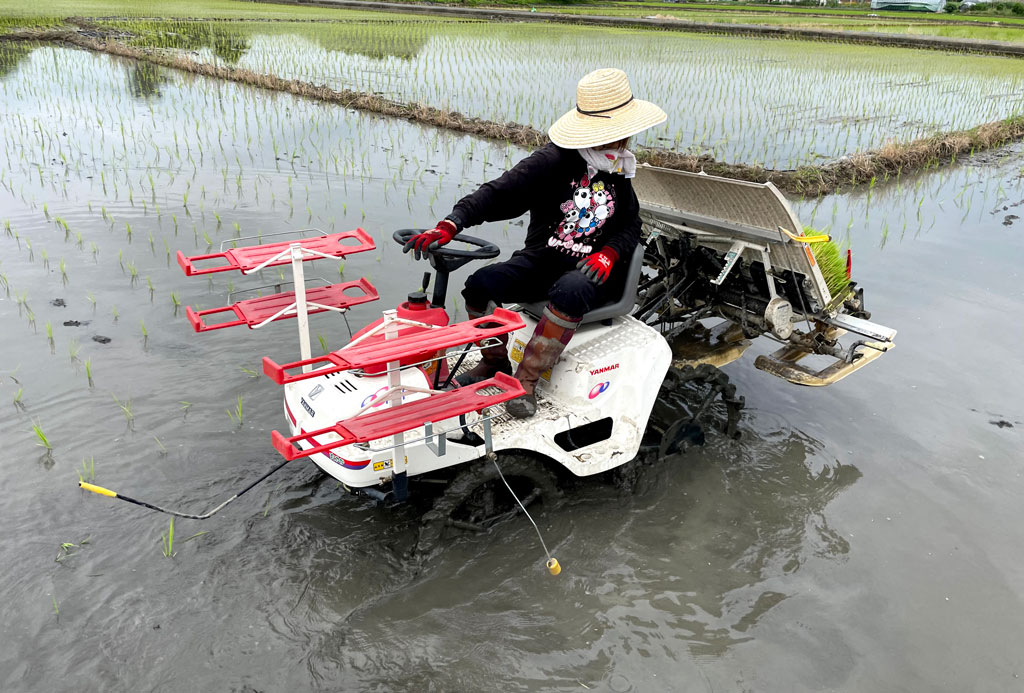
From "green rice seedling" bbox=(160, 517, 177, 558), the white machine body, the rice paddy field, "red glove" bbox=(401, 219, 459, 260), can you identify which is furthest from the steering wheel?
the rice paddy field

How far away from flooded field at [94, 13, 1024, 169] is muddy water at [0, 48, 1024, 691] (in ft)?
18.8

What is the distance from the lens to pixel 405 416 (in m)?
2.79

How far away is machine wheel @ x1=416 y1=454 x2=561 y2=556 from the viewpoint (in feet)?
10.9

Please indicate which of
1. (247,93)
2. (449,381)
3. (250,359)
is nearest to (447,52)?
(247,93)

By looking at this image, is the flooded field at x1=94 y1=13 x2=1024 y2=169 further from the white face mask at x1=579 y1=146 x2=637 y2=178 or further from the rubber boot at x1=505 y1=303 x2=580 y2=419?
the rubber boot at x1=505 y1=303 x2=580 y2=419

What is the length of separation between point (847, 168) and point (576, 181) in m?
7.32

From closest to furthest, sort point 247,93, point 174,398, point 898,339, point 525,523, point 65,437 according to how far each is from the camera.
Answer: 1. point 525,523
2. point 65,437
3. point 174,398
4. point 898,339
5. point 247,93

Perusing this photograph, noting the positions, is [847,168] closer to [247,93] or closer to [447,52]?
[247,93]

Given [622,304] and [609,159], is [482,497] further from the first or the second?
[609,159]

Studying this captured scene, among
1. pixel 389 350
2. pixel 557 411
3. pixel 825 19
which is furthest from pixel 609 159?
pixel 825 19

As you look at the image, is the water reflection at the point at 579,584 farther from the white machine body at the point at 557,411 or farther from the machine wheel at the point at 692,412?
the white machine body at the point at 557,411

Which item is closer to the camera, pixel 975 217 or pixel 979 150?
pixel 975 217

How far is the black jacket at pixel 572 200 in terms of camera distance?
3.63 metres

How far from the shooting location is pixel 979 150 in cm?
1155
